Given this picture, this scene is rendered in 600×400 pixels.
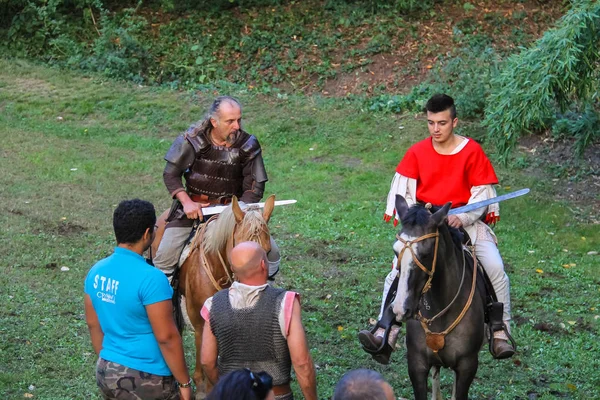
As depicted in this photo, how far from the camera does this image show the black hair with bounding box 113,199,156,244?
480 centimetres

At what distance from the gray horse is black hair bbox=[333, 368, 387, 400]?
2.16 m

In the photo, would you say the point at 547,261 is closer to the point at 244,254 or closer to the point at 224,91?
the point at 244,254

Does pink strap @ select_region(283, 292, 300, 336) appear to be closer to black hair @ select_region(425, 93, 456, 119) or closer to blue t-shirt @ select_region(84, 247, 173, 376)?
blue t-shirt @ select_region(84, 247, 173, 376)

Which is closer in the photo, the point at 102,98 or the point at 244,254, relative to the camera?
the point at 244,254

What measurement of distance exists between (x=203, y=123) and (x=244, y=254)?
262 cm

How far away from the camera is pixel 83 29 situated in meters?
20.2

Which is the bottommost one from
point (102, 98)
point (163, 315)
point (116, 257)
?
point (102, 98)

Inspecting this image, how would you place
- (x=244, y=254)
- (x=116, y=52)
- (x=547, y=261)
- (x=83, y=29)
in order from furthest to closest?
(x=83, y=29) < (x=116, y=52) < (x=547, y=261) < (x=244, y=254)

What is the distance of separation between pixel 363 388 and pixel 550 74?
8413 mm

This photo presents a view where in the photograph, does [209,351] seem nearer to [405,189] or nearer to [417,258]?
[417,258]

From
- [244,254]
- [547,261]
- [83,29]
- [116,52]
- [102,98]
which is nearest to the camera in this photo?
[244,254]

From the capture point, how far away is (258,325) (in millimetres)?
4684

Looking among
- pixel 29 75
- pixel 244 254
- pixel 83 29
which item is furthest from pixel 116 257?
pixel 83 29

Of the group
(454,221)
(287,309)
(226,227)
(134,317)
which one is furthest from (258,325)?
(454,221)
